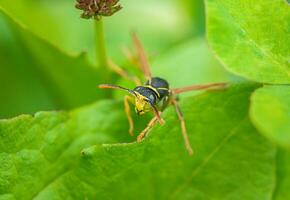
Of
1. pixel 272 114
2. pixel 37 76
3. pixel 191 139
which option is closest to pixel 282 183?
pixel 191 139

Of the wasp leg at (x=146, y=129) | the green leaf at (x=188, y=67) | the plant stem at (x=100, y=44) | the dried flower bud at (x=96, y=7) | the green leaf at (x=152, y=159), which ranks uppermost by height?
the dried flower bud at (x=96, y=7)

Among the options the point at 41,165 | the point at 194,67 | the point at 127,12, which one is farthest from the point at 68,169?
the point at 127,12

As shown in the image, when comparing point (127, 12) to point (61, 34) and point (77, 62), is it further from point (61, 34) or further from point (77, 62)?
point (77, 62)

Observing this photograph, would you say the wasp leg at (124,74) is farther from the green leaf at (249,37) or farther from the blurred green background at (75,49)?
the green leaf at (249,37)

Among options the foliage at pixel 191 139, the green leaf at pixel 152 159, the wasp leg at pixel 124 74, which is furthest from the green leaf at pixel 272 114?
the wasp leg at pixel 124 74

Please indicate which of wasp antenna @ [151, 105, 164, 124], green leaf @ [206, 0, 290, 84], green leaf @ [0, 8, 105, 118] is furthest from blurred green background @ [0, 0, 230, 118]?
green leaf @ [206, 0, 290, 84]

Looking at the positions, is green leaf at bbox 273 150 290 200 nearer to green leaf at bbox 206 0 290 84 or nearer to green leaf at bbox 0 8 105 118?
green leaf at bbox 206 0 290 84
